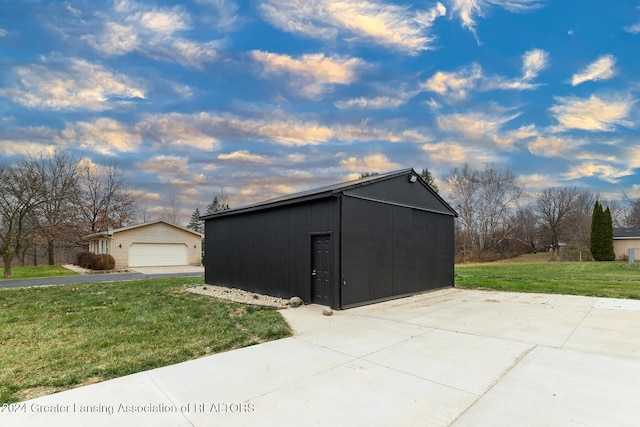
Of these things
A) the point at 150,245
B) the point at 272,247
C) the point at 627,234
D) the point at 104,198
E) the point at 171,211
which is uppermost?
the point at 104,198

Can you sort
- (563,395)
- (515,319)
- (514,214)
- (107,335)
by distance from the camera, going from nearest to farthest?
(563,395), (107,335), (515,319), (514,214)

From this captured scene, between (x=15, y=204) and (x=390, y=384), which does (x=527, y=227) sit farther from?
(x=15, y=204)

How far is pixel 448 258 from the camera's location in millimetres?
11289

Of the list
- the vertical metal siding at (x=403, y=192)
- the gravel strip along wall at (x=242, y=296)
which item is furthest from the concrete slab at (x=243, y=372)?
the vertical metal siding at (x=403, y=192)

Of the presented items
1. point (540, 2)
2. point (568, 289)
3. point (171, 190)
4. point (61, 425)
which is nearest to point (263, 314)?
point (61, 425)

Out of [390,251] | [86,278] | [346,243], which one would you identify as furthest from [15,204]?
[390,251]

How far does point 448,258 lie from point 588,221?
2727 cm

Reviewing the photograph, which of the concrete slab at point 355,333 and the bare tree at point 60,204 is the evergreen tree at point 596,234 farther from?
the bare tree at point 60,204

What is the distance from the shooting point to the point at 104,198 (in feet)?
97.1

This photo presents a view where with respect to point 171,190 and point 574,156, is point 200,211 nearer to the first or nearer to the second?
point 171,190

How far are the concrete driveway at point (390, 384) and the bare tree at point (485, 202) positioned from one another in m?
27.5

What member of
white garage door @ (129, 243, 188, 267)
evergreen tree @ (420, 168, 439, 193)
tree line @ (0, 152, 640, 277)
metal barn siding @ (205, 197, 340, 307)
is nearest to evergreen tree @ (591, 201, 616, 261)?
tree line @ (0, 152, 640, 277)

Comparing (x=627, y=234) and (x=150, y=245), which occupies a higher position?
(x=627, y=234)

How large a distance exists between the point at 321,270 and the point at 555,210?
123 ft
